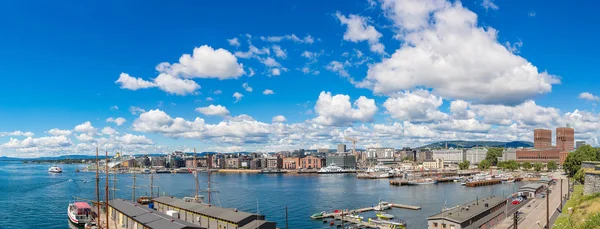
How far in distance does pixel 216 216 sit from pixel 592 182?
48.0 m

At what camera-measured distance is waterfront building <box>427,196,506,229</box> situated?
37.7m

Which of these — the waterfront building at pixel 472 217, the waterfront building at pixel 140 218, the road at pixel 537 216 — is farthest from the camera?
the road at pixel 537 216

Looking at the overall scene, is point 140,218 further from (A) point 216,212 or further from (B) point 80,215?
(B) point 80,215

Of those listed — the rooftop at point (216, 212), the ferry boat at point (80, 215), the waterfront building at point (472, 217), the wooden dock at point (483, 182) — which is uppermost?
the rooftop at point (216, 212)

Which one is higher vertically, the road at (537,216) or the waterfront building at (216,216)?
the waterfront building at (216,216)

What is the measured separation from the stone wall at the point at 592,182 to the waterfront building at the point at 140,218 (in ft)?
162

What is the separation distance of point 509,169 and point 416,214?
133 meters

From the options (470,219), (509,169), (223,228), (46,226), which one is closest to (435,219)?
(470,219)

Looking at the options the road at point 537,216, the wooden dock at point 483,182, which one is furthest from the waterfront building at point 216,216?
the wooden dock at point 483,182

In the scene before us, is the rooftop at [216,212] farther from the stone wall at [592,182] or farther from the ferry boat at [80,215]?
the stone wall at [592,182]

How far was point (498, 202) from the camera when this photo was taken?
4884cm

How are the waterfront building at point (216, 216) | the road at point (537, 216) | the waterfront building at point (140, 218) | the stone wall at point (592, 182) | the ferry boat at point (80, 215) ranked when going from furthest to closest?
the stone wall at point (592, 182) < the ferry boat at point (80, 215) < the road at point (537, 216) < the waterfront building at point (216, 216) < the waterfront building at point (140, 218)

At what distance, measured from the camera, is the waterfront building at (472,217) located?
37719 mm

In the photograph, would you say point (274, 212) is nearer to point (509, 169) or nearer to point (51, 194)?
point (51, 194)
